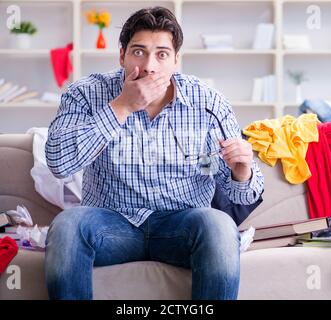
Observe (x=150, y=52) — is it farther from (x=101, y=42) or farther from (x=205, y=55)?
(x=205, y=55)

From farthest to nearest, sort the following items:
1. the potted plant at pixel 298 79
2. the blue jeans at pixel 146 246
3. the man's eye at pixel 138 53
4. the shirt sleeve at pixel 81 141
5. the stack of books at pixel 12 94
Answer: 1. the potted plant at pixel 298 79
2. the stack of books at pixel 12 94
3. the man's eye at pixel 138 53
4. the shirt sleeve at pixel 81 141
5. the blue jeans at pixel 146 246

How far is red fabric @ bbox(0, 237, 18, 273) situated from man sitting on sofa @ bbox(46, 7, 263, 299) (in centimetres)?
23

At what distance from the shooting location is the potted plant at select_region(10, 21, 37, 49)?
542 cm

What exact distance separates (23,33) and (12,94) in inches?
18.4

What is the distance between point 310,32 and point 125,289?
163 inches

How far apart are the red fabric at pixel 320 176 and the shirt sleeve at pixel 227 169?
0.57 metres

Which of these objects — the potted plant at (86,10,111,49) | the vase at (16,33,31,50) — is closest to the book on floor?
the potted plant at (86,10,111,49)

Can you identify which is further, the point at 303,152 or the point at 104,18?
the point at 104,18

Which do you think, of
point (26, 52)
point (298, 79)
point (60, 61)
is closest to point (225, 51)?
point (298, 79)

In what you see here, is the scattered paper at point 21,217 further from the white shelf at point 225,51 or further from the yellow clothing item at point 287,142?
the white shelf at point 225,51

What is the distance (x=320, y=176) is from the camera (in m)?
2.48

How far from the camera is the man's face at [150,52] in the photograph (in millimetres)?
1864

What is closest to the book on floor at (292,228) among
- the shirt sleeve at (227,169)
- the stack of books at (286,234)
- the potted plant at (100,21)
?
the stack of books at (286,234)
